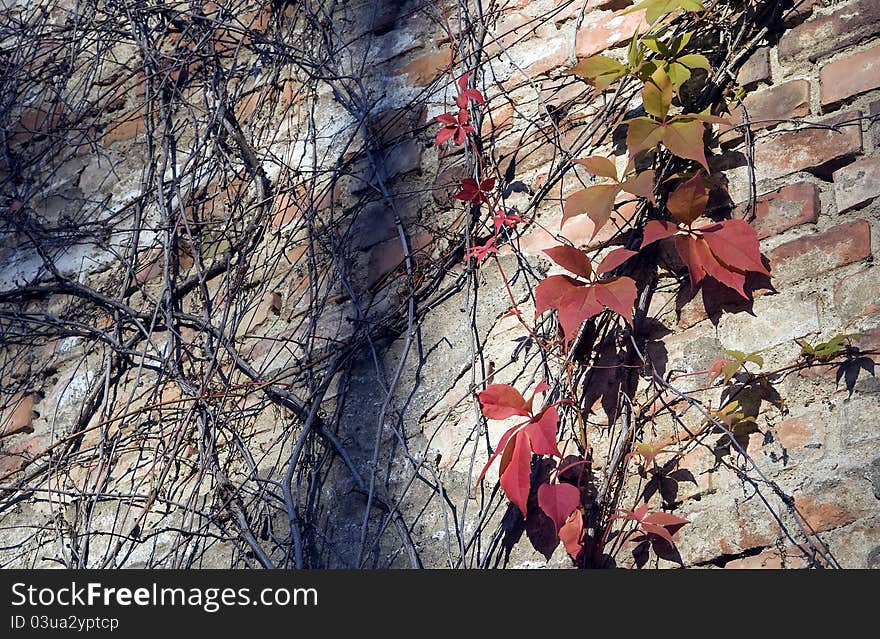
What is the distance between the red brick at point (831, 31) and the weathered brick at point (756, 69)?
0.03m

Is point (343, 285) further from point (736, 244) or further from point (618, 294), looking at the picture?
point (736, 244)

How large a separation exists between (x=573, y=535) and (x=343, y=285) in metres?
0.80

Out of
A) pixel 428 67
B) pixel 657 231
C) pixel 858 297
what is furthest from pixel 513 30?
pixel 858 297

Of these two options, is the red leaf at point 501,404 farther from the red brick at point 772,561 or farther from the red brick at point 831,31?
the red brick at point 831,31

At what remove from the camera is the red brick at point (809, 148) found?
149 centimetres

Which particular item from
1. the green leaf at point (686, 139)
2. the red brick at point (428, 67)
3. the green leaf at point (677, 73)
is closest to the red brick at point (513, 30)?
the red brick at point (428, 67)

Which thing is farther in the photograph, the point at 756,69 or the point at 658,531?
the point at 756,69

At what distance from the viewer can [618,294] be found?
1451mm

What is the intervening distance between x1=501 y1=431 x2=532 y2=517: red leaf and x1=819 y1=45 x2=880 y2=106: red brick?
769 mm

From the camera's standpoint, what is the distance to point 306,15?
Answer: 235cm

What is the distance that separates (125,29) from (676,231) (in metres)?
1.81

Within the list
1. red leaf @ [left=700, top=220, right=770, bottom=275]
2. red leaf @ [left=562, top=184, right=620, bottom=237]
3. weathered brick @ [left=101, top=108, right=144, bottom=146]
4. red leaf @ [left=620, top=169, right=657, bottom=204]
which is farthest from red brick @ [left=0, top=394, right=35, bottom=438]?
red leaf @ [left=700, top=220, right=770, bottom=275]

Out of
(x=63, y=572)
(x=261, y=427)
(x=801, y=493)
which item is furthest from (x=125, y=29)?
(x=801, y=493)

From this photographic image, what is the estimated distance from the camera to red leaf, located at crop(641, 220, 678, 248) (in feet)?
4.84
